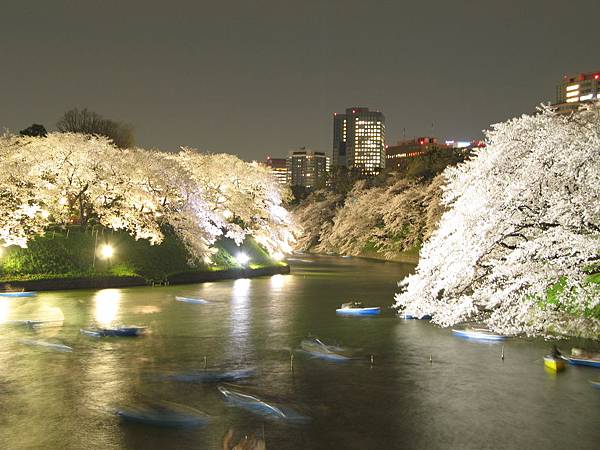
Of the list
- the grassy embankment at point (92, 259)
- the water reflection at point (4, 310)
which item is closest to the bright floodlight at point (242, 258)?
the grassy embankment at point (92, 259)

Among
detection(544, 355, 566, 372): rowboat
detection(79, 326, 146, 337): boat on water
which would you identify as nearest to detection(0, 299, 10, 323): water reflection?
detection(79, 326, 146, 337): boat on water

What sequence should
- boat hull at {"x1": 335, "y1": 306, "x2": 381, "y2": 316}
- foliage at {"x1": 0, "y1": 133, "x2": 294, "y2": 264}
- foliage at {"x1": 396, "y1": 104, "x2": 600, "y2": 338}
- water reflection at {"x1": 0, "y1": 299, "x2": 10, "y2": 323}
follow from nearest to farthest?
foliage at {"x1": 396, "y1": 104, "x2": 600, "y2": 338}, water reflection at {"x1": 0, "y1": 299, "x2": 10, "y2": 323}, boat hull at {"x1": 335, "y1": 306, "x2": 381, "y2": 316}, foliage at {"x1": 0, "y1": 133, "x2": 294, "y2": 264}

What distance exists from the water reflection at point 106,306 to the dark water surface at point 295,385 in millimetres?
161

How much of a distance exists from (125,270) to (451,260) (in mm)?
23642

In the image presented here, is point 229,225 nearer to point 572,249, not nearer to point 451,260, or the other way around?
point 451,260

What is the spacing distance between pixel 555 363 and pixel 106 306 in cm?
1991

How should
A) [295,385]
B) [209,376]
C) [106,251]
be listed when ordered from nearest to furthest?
[295,385] → [209,376] → [106,251]

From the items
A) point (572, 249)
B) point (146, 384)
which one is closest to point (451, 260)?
point (572, 249)

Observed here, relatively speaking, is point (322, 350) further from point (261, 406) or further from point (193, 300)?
point (193, 300)

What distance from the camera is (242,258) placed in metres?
47.6

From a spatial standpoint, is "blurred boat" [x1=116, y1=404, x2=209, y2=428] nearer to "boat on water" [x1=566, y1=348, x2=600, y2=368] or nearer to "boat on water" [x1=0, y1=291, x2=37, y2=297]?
"boat on water" [x1=566, y1=348, x2=600, y2=368]

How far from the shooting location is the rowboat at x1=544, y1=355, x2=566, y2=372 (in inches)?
623

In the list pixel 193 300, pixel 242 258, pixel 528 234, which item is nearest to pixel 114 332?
pixel 193 300

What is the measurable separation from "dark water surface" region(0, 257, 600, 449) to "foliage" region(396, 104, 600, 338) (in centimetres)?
156
